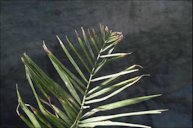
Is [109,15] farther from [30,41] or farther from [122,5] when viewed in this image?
[30,41]

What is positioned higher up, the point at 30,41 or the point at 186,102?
the point at 30,41

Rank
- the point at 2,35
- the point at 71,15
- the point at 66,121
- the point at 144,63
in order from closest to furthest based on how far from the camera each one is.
→ the point at 66,121 → the point at 2,35 → the point at 71,15 → the point at 144,63

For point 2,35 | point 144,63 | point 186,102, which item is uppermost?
point 2,35

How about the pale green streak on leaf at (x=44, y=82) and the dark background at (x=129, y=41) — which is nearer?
the pale green streak on leaf at (x=44, y=82)

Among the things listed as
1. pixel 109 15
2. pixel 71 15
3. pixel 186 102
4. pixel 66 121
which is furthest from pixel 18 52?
pixel 66 121

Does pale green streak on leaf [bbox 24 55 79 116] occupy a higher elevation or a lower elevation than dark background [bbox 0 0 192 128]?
higher

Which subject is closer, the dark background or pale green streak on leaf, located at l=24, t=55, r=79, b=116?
pale green streak on leaf, located at l=24, t=55, r=79, b=116

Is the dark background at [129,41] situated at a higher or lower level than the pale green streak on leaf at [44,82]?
lower

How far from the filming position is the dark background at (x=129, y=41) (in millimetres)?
3021

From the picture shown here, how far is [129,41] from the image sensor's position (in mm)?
3359

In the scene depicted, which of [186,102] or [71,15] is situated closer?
[71,15]

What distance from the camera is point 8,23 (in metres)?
2.99

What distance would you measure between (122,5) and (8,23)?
0.87 metres

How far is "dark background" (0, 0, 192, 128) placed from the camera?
3021 mm
